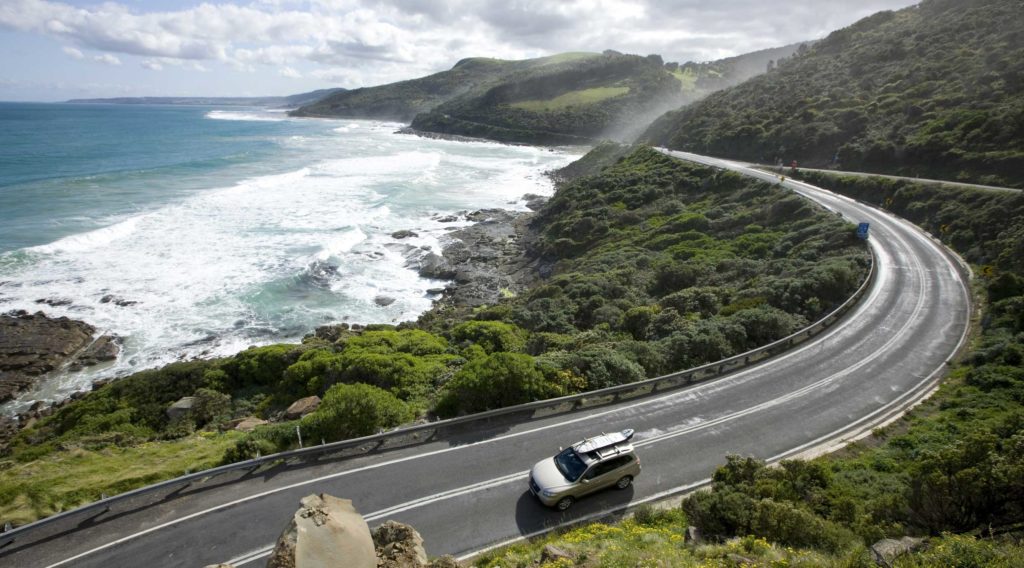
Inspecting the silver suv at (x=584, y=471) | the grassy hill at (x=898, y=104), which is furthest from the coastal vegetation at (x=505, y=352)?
the grassy hill at (x=898, y=104)

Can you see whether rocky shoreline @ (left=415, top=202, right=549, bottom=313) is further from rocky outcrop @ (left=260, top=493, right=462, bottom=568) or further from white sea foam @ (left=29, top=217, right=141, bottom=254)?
white sea foam @ (left=29, top=217, right=141, bottom=254)

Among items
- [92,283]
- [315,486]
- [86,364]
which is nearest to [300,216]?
[92,283]

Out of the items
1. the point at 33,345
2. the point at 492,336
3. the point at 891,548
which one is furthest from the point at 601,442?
the point at 33,345

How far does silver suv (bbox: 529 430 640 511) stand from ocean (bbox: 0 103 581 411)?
22970 millimetres

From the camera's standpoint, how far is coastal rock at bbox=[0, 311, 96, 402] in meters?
24.8

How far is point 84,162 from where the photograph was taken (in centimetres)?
7981

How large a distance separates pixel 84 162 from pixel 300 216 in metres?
54.0

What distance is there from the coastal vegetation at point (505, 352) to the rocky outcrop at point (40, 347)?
5939mm

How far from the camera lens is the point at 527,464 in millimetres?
12680

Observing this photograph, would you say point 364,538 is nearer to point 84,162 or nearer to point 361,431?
point 361,431

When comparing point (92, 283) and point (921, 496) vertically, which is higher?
point (921, 496)

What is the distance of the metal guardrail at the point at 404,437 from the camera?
34.8 feet

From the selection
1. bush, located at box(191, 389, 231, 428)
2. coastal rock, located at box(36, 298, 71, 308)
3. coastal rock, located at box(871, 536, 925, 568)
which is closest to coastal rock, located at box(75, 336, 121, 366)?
coastal rock, located at box(36, 298, 71, 308)

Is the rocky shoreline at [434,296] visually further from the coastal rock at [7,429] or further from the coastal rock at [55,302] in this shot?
the coastal rock at [55,302]
